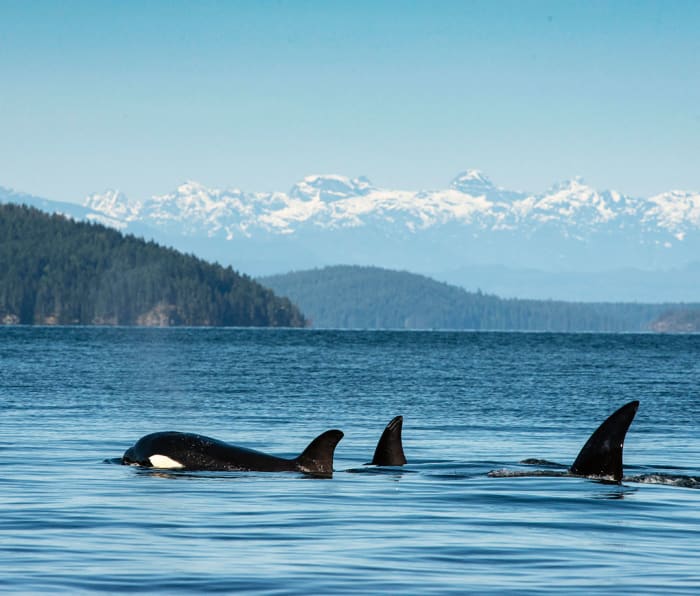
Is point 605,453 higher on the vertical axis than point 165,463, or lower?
higher

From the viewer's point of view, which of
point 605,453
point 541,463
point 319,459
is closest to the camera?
point 605,453

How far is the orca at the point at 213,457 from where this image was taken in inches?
914

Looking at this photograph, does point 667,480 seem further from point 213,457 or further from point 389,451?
point 213,457

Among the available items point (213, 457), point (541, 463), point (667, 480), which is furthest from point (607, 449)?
point (213, 457)

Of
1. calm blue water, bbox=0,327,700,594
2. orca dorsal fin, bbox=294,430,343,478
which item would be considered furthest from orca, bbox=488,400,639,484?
orca dorsal fin, bbox=294,430,343,478

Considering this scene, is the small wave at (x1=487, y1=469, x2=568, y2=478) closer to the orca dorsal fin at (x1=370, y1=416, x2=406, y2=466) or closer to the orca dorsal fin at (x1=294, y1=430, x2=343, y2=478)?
the orca dorsal fin at (x1=370, y1=416, x2=406, y2=466)

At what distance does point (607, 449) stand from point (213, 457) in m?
6.48

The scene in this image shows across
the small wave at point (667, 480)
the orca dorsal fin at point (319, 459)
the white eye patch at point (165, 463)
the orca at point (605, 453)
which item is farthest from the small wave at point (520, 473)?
the white eye patch at point (165, 463)

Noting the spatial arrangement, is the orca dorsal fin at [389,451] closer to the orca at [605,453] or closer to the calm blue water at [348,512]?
the calm blue water at [348,512]

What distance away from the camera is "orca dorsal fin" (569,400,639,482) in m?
20.5

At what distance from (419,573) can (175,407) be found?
113 ft

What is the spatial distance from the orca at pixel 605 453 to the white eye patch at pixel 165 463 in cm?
536

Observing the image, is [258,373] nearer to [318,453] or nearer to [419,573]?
[318,453]

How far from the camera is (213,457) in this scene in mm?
23391
